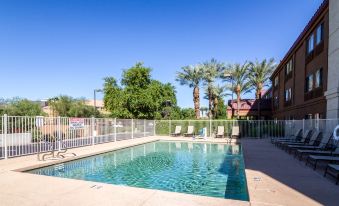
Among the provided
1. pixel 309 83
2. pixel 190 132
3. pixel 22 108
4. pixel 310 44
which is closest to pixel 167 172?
pixel 190 132

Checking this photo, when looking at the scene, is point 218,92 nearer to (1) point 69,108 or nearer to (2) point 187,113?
(2) point 187,113

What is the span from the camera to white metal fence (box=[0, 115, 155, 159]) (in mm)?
10727

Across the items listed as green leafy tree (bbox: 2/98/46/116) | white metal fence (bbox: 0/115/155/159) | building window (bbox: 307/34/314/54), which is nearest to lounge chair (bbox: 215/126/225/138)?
white metal fence (bbox: 0/115/155/159)

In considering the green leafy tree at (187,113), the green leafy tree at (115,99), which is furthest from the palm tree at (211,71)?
the green leafy tree at (187,113)

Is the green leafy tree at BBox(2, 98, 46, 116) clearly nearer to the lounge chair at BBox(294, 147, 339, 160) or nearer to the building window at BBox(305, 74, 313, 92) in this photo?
the building window at BBox(305, 74, 313, 92)

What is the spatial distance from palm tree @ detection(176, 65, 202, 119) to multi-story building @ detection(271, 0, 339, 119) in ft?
37.0

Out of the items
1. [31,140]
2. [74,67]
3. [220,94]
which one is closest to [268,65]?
[220,94]

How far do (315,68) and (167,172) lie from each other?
46.4 feet

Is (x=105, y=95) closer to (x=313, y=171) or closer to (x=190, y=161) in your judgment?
(x=190, y=161)

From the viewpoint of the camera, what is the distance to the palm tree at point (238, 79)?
35000 millimetres

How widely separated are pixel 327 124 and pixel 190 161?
22.9 feet

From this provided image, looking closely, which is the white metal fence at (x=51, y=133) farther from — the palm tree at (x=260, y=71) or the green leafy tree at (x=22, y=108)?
the palm tree at (x=260, y=71)

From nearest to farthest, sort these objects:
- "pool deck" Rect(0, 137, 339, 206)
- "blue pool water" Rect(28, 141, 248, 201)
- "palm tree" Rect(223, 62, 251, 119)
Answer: "pool deck" Rect(0, 137, 339, 206), "blue pool water" Rect(28, 141, 248, 201), "palm tree" Rect(223, 62, 251, 119)

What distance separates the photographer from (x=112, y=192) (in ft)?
19.4
